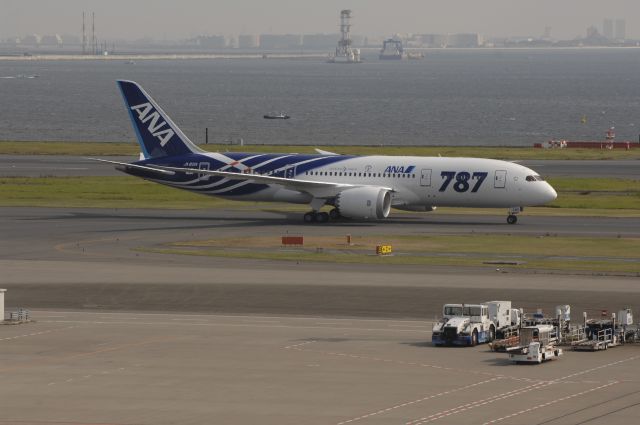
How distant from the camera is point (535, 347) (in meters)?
51.5

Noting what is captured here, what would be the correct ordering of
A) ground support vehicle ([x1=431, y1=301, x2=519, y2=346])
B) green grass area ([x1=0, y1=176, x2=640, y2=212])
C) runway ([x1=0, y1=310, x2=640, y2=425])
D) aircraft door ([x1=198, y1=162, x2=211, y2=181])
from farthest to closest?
green grass area ([x1=0, y1=176, x2=640, y2=212]) < aircraft door ([x1=198, y1=162, x2=211, y2=181]) < ground support vehicle ([x1=431, y1=301, x2=519, y2=346]) < runway ([x1=0, y1=310, x2=640, y2=425])

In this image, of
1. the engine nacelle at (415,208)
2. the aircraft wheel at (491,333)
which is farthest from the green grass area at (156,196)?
the aircraft wheel at (491,333)

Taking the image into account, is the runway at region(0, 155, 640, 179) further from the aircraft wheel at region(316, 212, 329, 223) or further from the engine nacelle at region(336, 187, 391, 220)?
the aircraft wheel at region(316, 212, 329, 223)

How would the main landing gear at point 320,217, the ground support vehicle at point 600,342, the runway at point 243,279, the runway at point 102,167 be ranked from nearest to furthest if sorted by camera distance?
the ground support vehicle at point 600,342 → the runway at point 243,279 → the main landing gear at point 320,217 → the runway at point 102,167

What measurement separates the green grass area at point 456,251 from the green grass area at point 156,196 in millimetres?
18685

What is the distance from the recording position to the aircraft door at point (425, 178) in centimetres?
9750

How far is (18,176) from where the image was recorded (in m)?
129

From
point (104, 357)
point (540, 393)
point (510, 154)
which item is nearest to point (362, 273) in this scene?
Result: point (104, 357)

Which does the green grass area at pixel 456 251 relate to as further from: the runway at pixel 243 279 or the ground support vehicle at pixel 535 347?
the ground support vehicle at pixel 535 347

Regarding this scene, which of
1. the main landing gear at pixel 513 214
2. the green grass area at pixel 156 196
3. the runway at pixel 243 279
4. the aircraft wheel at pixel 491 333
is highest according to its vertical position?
the green grass area at pixel 156 196

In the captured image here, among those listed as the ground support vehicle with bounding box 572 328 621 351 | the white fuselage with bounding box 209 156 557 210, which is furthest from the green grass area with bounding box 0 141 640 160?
the ground support vehicle with bounding box 572 328 621 351

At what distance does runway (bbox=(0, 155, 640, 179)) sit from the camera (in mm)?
134125

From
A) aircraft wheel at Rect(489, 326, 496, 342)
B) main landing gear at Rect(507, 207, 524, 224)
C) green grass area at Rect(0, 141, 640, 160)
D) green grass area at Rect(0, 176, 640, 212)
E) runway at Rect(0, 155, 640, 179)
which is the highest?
green grass area at Rect(0, 141, 640, 160)

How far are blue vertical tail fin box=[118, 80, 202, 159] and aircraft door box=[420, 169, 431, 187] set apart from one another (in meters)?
18.6
